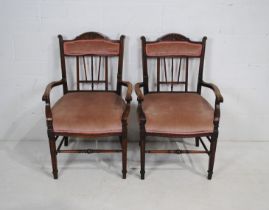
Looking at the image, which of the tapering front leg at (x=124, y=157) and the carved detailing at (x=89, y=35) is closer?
the tapering front leg at (x=124, y=157)

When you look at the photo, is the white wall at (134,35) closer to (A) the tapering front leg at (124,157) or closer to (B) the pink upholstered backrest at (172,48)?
(B) the pink upholstered backrest at (172,48)

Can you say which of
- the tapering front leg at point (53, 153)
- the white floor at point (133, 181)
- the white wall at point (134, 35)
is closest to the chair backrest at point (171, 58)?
the white wall at point (134, 35)

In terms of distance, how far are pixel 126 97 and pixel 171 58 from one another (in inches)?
25.0

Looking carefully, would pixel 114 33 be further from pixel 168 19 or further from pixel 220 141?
pixel 220 141

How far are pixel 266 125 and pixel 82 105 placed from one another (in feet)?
5.66

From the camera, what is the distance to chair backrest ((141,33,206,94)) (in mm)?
2363

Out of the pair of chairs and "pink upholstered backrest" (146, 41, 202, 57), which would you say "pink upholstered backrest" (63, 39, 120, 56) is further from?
"pink upholstered backrest" (146, 41, 202, 57)

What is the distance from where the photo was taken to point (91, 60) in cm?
243

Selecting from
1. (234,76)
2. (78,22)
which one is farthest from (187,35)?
(78,22)

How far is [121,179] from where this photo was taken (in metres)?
2.21

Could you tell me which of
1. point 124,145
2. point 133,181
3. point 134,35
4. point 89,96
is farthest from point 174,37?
point 133,181

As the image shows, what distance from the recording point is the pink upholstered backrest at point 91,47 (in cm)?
235

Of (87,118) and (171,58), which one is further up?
(171,58)

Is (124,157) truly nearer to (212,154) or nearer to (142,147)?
(142,147)
